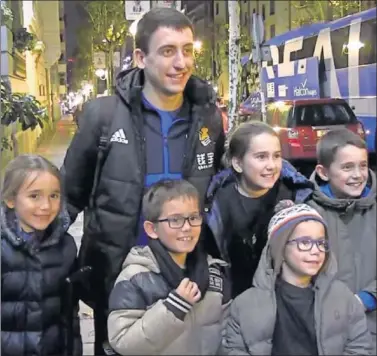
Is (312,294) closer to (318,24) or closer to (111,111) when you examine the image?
(111,111)

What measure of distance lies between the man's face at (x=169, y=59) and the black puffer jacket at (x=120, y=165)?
0.06 metres

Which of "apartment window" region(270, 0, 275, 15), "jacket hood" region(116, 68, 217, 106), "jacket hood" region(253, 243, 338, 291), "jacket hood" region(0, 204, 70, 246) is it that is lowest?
"jacket hood" region(253, 243, 338, 291)

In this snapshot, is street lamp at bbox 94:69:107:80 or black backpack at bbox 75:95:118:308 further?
street lamp at bbox 94:69:107:80

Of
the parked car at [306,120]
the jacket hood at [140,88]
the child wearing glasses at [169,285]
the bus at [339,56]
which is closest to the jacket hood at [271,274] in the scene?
the child wearing glasses at [169,285]

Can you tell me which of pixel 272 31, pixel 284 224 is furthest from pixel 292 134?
pixel 284 224

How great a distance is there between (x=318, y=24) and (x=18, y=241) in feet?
4.95

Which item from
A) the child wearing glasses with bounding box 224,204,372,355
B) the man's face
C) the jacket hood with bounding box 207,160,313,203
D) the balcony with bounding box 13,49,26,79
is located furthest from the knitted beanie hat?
the balcony with bounding box 13,49,26,79

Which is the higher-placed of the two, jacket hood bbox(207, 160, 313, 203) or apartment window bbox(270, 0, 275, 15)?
apartment window bbox(270, 0, 275, 15)

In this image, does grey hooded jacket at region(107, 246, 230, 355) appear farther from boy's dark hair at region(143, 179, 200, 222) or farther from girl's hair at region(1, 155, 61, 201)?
girl's hair at region(1, 155, 61, 201)

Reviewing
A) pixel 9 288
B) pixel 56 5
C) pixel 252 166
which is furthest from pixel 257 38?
pixel 9 288

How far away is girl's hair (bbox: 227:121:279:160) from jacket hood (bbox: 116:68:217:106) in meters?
0.10

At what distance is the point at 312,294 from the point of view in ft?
4.58

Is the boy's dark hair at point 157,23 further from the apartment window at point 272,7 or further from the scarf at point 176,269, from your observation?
the apartment window at point 272,7

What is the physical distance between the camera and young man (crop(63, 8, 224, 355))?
52.7 inches
